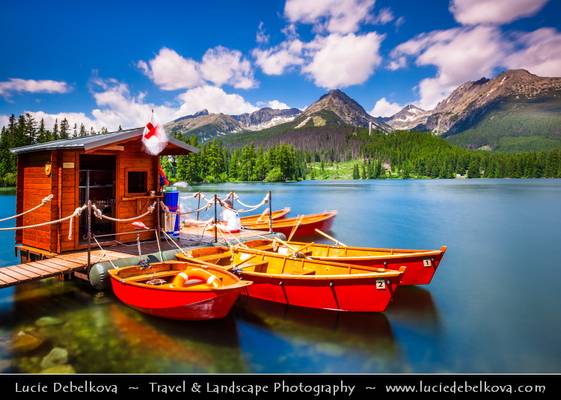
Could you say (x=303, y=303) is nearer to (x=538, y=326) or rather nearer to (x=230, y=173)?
(x=538, y=326)

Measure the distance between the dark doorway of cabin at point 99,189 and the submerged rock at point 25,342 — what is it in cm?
422

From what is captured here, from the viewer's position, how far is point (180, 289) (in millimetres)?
7750

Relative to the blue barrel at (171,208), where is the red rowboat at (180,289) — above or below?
below

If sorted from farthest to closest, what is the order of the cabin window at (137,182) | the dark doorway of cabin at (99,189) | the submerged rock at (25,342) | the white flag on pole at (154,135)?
the dark doorway of cabin at (99,189), the cabin window at (137,182), the white flag on pole at (154,135), the submerged rock at (25,342)

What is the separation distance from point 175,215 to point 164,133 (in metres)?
3.53

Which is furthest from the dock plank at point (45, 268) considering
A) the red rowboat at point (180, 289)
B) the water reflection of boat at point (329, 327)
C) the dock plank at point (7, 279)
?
the water reflection of boat at point (329, 327)

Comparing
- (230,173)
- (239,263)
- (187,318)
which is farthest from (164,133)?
(230,173)

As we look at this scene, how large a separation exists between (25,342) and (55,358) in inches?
53.2

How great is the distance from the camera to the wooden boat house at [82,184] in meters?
10.4

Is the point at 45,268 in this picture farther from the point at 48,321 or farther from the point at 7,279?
the point at 48,321

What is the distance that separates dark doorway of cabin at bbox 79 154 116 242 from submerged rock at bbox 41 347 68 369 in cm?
525

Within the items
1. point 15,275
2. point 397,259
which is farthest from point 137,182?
point 397,259

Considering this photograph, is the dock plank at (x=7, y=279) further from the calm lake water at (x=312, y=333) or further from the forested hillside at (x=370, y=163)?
the forested hillside at (x=370, y=163)

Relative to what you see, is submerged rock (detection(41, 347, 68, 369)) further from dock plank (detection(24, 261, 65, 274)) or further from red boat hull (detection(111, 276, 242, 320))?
dock plank (detection(24, 261, 65, 274))
